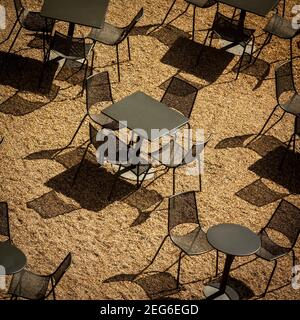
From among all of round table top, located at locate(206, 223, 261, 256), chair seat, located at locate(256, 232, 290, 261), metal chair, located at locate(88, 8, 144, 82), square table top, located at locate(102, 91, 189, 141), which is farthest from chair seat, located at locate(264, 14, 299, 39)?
round table top, located at locate(206, 223, 261, 256)

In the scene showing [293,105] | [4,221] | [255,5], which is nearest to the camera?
[4,221]

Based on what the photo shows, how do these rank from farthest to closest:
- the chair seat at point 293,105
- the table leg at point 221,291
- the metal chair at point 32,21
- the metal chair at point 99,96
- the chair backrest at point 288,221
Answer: the metal chair at point 32,21, the chair seat at point 293,105, the metal chair at point 99,96, the chair backrest at point 288,221, the table leg at point 221,291

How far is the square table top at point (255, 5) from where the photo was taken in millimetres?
11062

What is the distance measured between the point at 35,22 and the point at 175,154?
281 centimetres

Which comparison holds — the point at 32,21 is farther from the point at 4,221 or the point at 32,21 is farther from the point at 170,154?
the point at 4,221

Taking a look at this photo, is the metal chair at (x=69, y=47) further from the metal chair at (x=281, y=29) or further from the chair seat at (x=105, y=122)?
the metal chair at (x=281, y=29)

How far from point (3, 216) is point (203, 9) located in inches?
226

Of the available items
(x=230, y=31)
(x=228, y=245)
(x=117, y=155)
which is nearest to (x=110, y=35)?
(x=230, y=31)

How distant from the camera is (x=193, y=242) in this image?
839 centimetres

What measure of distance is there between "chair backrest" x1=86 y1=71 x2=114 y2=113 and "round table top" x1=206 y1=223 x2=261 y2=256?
230cm

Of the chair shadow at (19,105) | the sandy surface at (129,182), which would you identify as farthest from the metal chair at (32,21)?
the chair shadow at (19,105)

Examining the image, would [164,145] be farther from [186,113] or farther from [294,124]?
[294,124]

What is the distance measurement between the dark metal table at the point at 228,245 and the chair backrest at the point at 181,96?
201 cm

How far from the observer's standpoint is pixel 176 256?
871 cm
